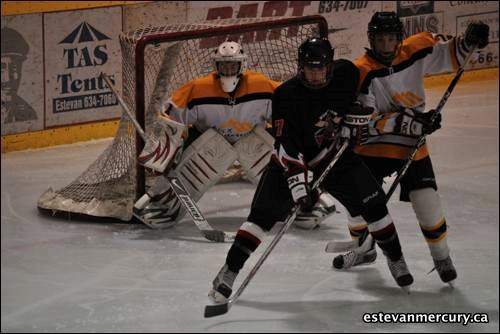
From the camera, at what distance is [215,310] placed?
4.21 meters

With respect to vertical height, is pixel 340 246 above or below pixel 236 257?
below

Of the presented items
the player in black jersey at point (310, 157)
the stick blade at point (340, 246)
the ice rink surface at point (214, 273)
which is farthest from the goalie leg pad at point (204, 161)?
the player in black jersey at point (310, 157)

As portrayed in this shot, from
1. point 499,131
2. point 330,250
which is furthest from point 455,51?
point 499,131

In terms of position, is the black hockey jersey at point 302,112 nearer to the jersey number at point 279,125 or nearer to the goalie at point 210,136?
the jersey number at point 279,125

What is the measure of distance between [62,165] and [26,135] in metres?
0.36

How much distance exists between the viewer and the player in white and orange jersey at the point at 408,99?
4430 mm

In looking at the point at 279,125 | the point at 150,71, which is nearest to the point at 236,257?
the point at 279,125

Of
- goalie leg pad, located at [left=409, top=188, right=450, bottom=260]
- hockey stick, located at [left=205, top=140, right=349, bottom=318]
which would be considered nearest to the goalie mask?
hockey stick, located at [left=205, top=140, right=349, bottom=318]

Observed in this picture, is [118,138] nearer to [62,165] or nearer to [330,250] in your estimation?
[62,165]

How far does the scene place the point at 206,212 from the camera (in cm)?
587

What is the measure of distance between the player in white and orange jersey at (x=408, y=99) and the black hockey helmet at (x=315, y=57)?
25 centimetres

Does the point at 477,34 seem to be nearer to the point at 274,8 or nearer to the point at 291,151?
the point at 291,151

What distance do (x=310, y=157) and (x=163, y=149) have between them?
115cm

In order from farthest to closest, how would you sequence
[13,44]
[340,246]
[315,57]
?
[13,44], [340,246], [315,57]
